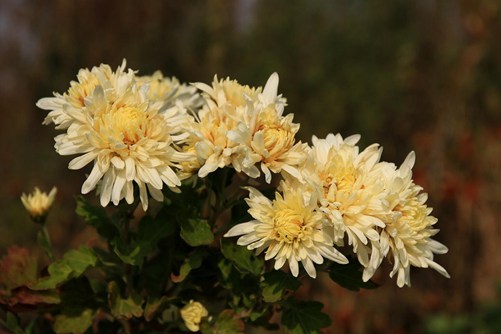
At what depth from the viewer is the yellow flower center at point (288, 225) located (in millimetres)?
906

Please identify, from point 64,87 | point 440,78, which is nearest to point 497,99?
point 440,78

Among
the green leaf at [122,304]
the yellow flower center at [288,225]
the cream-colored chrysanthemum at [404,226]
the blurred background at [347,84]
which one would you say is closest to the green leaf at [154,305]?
the green leaf at [122,304]

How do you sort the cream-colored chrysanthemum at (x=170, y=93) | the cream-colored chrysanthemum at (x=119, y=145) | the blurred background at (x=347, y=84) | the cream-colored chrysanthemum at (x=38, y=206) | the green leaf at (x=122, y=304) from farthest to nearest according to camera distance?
the blurred background at (x=347, y=84) < the cream-colored chrysanthemum at (x=38, y=206) < the cream-colored chrysanthemum at (x=170, y=93) < the green leaf at (x=122, y=304) < the cream-colored chrysanthemum at (x=119, y=145)

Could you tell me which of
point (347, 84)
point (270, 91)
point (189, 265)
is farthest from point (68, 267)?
point (347, 84)

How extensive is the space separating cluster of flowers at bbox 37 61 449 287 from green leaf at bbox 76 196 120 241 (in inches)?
5.7

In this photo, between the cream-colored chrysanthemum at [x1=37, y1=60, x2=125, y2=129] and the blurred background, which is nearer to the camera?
the cream-colored chrysanthemum at [x1=37, y1=60, x2=125, y2=129]

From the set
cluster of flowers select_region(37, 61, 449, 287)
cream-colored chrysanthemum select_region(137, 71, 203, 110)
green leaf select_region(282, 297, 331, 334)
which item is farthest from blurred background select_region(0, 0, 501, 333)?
cluster of flowers select_region(37, 61, 449, 287)

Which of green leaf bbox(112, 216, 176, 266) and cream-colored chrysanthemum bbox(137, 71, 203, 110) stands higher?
cream-colored chrysanthemum bbox(137, 71, 203, 110)

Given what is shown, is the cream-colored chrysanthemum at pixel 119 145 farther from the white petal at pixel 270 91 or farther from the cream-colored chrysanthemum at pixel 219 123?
the white petal at pixel 270 91

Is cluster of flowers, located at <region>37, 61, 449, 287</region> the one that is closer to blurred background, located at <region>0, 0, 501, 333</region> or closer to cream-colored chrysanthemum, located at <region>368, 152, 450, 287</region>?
cream-colored chrysanthemum, located at <region>368, 152, 450, 287</region>

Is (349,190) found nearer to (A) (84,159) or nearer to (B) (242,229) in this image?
(B) (242,229)

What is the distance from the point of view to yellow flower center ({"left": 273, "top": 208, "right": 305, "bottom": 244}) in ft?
2.97

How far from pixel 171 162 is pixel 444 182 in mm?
2791

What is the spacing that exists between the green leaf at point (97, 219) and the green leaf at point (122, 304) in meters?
0.09
